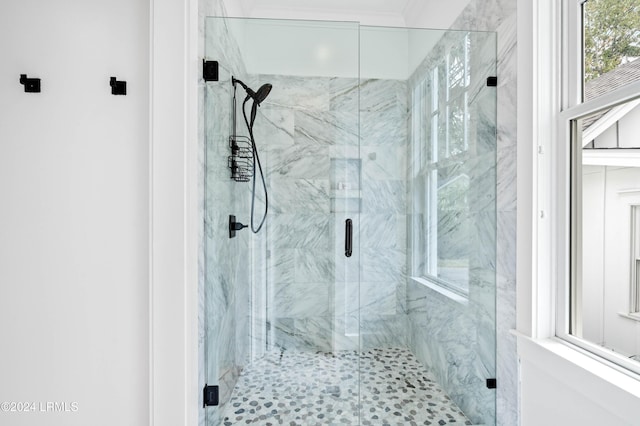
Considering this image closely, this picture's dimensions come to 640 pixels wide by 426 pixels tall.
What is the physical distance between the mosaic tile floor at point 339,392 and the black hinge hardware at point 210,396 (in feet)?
0.46

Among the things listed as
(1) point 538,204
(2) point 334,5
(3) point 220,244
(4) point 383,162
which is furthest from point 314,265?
(2) point 334,5

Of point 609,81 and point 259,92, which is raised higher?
point 259,92

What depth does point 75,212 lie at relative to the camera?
138 centimetres

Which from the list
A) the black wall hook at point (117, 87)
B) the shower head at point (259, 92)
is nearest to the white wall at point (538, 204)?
the shower head at point (259, 92)

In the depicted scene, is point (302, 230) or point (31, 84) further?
point (302, 230)

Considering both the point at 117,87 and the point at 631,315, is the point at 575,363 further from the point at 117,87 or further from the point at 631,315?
the point at 117,87

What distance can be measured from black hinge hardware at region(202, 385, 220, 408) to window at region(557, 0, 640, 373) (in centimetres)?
153

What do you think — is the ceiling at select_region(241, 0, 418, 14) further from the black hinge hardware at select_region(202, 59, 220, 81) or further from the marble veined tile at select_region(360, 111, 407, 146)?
the marble veined tile at select_region(360, 111, 407, 146)

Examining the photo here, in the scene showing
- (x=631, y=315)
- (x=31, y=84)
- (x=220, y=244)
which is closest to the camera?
(x=631, y=315)

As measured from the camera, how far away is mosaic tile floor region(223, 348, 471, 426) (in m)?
1.69

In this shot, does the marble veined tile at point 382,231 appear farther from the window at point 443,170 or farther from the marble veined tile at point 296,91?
the marble veined tile at point 296,91

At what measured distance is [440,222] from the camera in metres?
1.79

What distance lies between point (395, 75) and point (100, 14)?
136 cm

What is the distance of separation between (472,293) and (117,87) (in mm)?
1884
